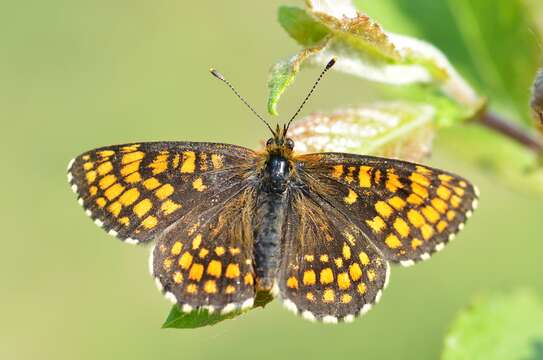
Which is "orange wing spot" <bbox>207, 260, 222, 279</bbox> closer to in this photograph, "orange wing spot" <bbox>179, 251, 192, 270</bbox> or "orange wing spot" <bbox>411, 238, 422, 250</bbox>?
"orange wing spot" <bbox>179, 251, 192, 270</bbox>

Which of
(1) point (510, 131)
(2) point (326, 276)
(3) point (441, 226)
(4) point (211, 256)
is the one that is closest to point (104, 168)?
(4) point (211, 256)

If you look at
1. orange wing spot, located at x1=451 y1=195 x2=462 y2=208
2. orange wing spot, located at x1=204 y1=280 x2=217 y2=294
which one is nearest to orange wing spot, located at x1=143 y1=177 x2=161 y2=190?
orange wing spot, located at x1=204 y1=280 x2=217 y2=294

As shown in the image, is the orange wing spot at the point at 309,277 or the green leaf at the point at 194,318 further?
the orange wing spot at the point at 309,277

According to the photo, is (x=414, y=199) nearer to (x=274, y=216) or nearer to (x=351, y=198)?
(x=351, y=198)

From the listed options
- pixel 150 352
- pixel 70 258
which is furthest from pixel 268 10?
pixel 150 352

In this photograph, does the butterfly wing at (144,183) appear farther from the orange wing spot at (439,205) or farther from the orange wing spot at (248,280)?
the orange wing spot at (439,205)

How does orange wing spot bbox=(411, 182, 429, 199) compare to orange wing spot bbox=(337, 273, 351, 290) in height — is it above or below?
above

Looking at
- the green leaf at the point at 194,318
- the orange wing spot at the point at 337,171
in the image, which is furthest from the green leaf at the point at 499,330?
the green leaf at the point at 194,318
